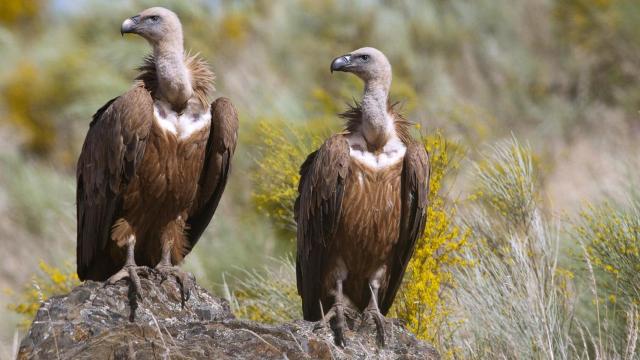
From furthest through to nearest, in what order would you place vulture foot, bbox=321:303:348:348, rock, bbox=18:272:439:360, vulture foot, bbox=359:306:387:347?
1. vulture foot, bbox=359:306:387:347
2. vulture foot, bbox=321:303:348:348
3. rock, bbox=18:272:439:360

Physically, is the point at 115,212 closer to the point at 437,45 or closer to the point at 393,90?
the point at 393,90

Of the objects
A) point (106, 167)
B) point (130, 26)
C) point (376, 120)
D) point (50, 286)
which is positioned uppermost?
point (130, 26)

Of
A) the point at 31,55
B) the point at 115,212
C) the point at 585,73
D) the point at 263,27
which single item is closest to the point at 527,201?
the point at 115,212

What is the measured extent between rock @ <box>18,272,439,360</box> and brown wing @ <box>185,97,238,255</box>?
0.82 metres

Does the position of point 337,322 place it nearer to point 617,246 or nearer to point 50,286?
point 617,246

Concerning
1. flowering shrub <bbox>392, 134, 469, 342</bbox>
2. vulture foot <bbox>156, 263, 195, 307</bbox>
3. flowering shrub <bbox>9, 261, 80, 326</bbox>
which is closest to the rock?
vulture foot <bbox>156, 263, 195, 307</bbox>

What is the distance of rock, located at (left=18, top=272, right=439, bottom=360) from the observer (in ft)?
14.6

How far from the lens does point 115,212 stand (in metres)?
6.13

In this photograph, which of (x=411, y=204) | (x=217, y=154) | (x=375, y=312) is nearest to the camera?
(x=375, y=312)

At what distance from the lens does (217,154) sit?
6199 mm

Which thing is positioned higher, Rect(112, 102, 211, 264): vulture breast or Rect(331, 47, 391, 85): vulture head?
Rect(331, 47, 391, 85): vulture head

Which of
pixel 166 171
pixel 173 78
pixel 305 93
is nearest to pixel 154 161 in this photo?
pixel 166 171

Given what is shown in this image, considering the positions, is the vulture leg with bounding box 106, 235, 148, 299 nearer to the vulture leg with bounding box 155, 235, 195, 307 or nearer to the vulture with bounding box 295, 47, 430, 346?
the vulture leg with bounding box 155, 235, 195, 307

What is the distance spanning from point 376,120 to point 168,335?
207cm
